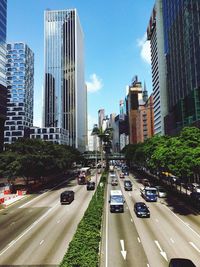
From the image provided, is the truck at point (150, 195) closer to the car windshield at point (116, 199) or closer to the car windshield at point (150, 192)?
the car windshield at point (150, 192)

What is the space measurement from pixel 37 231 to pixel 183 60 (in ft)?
291

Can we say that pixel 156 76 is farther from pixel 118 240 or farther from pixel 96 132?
pixel 118 240

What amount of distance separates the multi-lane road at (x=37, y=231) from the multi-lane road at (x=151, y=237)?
13.7 feet

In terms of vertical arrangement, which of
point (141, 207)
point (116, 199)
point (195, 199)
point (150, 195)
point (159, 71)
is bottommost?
point (195, 199)

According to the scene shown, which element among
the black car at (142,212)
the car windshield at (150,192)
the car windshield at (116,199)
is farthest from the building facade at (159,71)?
the black car at (142,212)

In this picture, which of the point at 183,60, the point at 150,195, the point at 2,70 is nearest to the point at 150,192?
the point at 150,195

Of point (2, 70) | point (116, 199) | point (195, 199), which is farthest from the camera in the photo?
point (2, 70)

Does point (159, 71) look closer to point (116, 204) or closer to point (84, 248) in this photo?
point (116, 204)

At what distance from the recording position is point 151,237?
28.8 m

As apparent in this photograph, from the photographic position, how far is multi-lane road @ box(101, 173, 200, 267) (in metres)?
22.8

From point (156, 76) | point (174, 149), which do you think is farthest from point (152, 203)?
point (156, 76)

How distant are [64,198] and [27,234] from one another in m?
18.7

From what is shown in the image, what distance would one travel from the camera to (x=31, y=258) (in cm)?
2341

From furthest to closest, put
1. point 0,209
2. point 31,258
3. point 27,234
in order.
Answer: point 0,209 → point 27,234 → point 31,258
